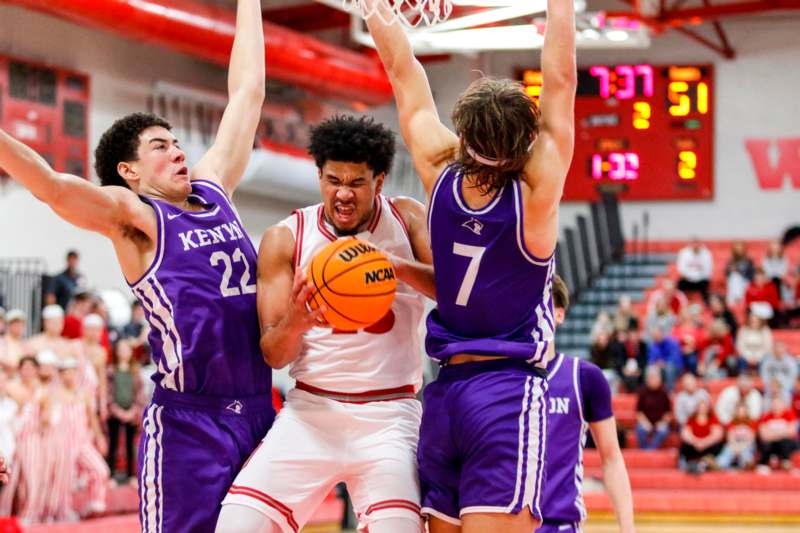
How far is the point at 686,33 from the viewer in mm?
24297

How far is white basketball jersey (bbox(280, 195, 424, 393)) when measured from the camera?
4.98m

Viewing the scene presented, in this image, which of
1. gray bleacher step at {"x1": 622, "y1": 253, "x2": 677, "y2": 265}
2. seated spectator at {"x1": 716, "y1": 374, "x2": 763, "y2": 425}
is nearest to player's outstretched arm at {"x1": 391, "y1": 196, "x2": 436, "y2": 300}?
seated spectator at {"x1": 716, "y1": 374, "x2": 763, "y2": 425}

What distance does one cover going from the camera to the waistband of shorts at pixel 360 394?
195 inches

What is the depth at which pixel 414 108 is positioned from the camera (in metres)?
4.97

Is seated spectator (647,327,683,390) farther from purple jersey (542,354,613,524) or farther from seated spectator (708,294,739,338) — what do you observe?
purple jersey (542,354,613,524)

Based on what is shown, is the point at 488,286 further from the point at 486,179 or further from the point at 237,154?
the point at 237,154

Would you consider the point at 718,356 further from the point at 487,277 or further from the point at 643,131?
the point at 487,277

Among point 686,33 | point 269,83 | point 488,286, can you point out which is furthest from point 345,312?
point 686,33

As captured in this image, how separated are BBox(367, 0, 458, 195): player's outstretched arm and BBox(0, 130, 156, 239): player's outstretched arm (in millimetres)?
1102

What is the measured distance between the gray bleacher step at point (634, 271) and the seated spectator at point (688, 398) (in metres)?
6.72

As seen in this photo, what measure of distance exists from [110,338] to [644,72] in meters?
11.5

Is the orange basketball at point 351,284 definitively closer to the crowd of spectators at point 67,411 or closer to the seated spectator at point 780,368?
the crowd of spectators at point 67,411

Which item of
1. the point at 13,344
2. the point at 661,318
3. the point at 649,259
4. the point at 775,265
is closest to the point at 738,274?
the point at 775,265

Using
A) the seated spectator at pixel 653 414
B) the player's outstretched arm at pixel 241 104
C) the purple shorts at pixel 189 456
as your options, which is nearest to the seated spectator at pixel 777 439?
the seated spectator at pixel 653 414
